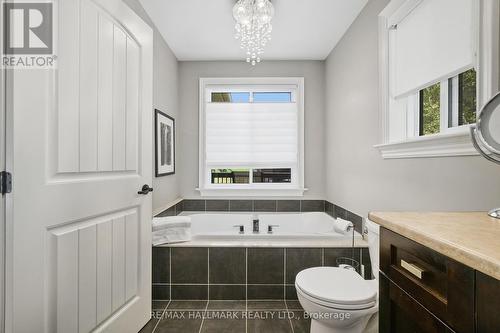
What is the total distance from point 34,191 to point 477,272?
140 centimetres

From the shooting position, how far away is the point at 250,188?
325cm

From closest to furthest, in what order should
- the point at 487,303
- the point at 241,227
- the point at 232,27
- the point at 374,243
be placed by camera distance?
the point at 487,303, the point at 374,243, the point at 232,27, the point at 241,227

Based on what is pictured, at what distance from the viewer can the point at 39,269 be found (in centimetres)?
101

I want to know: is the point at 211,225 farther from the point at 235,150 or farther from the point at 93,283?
the point at 93,283

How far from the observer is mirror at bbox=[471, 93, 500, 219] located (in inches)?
30.1

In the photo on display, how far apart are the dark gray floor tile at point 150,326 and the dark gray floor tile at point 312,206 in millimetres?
2032

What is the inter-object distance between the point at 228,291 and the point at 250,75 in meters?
2.51

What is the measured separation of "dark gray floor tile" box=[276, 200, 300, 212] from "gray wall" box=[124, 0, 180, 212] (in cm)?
131

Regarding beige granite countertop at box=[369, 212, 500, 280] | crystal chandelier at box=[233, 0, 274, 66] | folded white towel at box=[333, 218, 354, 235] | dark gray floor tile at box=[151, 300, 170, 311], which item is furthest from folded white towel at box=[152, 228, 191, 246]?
beige granite countertop at box=[369, 212, 500, 280]

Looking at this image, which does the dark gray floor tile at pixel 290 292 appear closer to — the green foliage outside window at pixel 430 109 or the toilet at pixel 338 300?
the toilet at pixel 338 300

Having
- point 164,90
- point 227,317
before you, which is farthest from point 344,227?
point 164,90

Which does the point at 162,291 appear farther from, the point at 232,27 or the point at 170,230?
the point at 232,27

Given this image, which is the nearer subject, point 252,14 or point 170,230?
point 252,14

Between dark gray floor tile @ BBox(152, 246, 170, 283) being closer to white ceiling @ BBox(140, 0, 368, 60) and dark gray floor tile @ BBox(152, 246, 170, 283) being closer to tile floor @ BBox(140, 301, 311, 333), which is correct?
tile floor @ BBox(140, 301, 311, 333)
